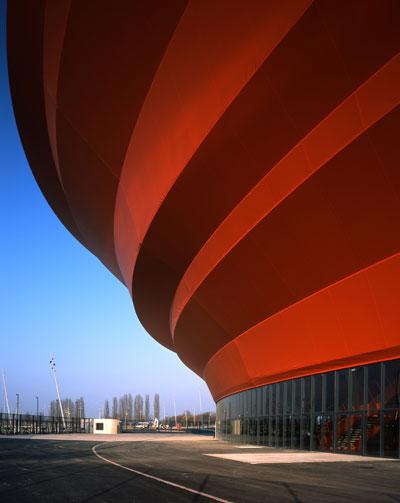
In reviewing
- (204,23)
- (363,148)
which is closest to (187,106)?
(204,23)

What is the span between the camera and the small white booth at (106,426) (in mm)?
68050

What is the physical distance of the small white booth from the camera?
68050mm

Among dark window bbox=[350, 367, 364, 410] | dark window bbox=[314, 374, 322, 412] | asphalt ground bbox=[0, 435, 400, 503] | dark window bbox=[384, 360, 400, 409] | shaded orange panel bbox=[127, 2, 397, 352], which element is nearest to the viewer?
asphalt ground bbox=[0, 435, 400, 503]

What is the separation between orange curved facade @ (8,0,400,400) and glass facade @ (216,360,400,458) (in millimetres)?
831

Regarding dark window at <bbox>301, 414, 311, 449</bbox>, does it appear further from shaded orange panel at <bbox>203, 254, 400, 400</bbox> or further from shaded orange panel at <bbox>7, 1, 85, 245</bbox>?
shaded orange panel at <bbox>7, 1, 85, 245</bbox>

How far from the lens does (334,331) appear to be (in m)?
22.9

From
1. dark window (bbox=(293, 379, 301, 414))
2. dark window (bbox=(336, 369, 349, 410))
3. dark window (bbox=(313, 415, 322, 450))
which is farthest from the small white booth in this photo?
dark window (bbox=(336, 369, 349, 410))

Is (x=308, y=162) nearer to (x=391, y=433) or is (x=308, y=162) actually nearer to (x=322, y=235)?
(x=322, y=235)

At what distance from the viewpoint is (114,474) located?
15.7 metres

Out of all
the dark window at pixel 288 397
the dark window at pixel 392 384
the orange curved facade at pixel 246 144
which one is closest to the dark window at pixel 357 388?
the orange curved facade at pixel 246 144

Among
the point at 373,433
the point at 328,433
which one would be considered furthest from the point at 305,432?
the point at 373,433

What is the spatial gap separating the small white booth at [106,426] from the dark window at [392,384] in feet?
170

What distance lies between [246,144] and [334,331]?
9.06m

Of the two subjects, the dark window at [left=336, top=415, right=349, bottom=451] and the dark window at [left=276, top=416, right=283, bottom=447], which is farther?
the dark window at [left=276, top=416, right=283, bottom=447]
